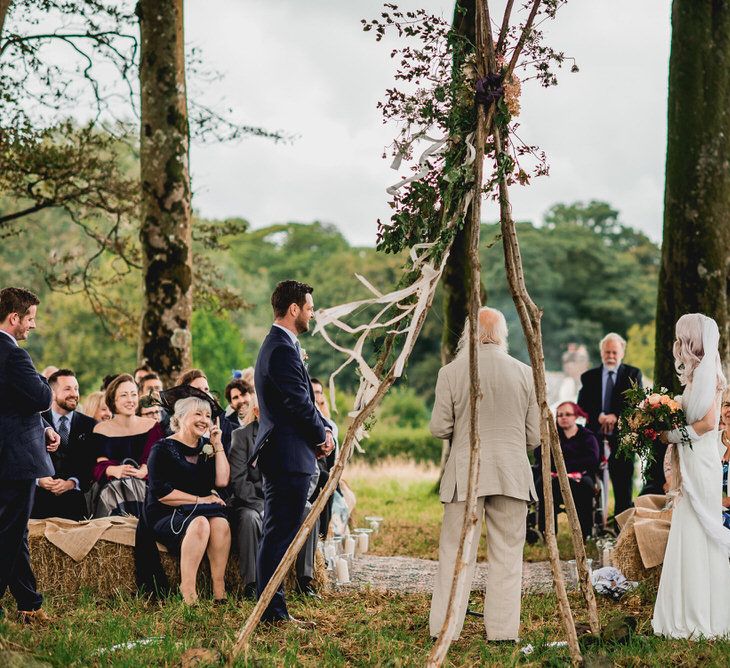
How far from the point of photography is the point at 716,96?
9438mm

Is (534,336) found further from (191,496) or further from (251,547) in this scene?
(191,496)

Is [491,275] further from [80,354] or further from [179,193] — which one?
[179,193]

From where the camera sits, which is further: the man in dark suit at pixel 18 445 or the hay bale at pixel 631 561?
the hay bale at pixel 631 561

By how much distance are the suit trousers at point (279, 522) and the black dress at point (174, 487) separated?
113 centimetres

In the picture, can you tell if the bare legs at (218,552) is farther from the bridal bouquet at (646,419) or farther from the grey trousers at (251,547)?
the bridal bouquet at (646,419)

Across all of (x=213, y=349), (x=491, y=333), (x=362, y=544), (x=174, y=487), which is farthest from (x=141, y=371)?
(x=213, y=349)

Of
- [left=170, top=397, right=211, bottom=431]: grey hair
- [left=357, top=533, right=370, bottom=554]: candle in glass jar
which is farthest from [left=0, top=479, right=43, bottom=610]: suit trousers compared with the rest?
[left=357, top=533, right=370, bottom=554]: candle in glass jar

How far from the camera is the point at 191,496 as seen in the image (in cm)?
740

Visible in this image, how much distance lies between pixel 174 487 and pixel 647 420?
3399 mm

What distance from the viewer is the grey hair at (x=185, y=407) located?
24.4 feet

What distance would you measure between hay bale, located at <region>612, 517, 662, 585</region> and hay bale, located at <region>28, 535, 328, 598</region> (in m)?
2.89

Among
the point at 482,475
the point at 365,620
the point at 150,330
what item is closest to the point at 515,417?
the point at 482,475

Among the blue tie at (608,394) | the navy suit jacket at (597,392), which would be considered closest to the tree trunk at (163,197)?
the navy suit jacket at (597,392)

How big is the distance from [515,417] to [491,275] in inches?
1386
